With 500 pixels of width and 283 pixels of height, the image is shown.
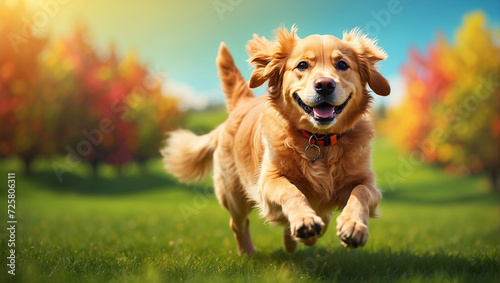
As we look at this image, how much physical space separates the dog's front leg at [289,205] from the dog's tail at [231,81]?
1580mm

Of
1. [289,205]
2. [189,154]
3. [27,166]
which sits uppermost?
[189,154]

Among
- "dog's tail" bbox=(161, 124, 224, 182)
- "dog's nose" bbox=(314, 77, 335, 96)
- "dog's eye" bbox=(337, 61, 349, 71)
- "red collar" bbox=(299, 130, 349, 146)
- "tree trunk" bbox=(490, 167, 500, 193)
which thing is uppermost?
"tree trunk" bbox=(490, 167, 500, 193)

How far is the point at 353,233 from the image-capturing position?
247 cm

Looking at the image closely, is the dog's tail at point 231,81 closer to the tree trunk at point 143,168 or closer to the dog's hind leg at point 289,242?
the dog's hind leg at point 289,242

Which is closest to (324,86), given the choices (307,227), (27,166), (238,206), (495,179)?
(307,227)

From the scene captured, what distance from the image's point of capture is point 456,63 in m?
17.7

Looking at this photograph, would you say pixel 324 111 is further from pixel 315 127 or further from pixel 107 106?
pixel 107 106

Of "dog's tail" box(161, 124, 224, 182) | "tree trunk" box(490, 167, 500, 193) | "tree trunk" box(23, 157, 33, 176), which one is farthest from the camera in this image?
"tree trunk" box(490, 167, 500, 193)

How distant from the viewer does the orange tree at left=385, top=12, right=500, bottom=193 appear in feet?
54.6

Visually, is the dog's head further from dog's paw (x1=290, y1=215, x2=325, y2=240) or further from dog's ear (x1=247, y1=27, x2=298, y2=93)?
dog's paw (x1=290, y1=215, x2=325, y2=240)

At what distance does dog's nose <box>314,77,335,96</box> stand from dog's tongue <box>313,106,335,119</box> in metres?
0.14

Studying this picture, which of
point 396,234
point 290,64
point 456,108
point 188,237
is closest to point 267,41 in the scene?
point 290,64

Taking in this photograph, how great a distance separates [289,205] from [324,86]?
0.82 m

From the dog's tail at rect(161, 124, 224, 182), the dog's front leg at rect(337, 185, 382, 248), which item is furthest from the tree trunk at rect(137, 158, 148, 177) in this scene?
the dog's front leg at rect(337, 185, 382, 248)
